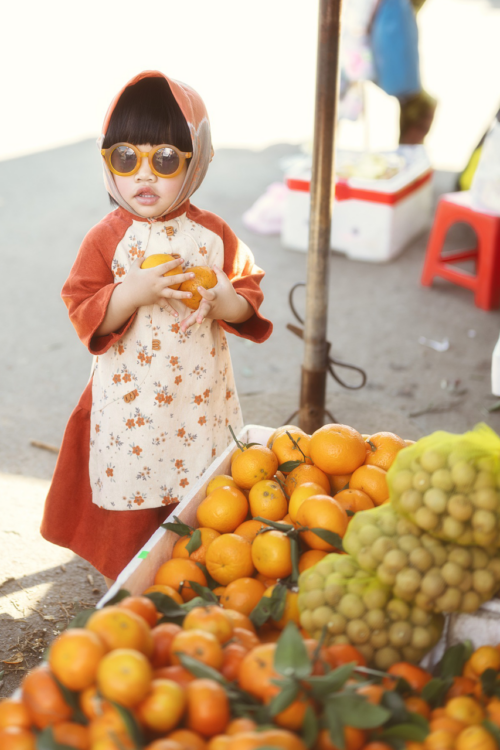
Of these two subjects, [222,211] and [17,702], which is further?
[222,211]

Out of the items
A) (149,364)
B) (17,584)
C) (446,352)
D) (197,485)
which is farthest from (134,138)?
(446,352)

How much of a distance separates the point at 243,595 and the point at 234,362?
257 centimetres

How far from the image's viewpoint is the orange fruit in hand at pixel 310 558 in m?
1.53

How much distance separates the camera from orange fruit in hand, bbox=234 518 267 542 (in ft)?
5.42

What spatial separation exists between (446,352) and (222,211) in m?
2.48

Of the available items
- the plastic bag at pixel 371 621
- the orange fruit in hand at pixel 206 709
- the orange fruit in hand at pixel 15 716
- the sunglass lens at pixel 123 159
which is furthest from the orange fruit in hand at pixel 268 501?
the sunglass lens at pixel 123 159

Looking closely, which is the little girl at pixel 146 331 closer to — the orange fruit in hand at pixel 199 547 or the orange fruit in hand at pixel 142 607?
the orange fruit in hand at pixel 199 547

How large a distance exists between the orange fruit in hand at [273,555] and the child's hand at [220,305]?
0.58 meters

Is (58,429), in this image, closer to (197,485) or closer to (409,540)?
(197,485)

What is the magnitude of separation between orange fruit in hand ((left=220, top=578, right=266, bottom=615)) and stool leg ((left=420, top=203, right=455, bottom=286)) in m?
3.40

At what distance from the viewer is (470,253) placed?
479cm

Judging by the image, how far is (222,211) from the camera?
5812 millimetres

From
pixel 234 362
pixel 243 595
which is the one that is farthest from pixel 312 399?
pixel 243 595

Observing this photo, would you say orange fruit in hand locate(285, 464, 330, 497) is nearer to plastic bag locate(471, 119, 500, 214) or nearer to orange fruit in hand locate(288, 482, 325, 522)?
orange fruit in hand locate(288, 482, 325, 522)
